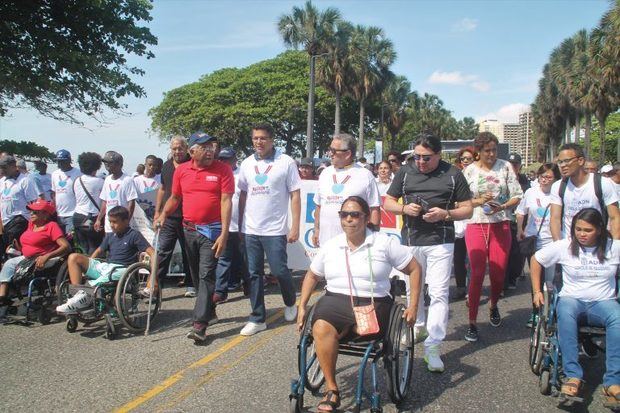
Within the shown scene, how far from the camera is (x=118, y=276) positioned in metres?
5.73

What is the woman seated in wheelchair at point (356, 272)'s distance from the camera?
3.70 m

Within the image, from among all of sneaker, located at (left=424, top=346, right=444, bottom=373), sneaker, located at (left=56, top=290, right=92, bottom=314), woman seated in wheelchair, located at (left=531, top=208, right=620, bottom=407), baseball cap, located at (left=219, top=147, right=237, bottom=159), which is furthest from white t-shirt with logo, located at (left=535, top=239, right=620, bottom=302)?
baseball cap, located at (left=219, top=147, right=237, bottom=159)

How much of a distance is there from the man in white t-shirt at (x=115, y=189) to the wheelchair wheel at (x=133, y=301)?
1560mm

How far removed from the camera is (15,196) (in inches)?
318

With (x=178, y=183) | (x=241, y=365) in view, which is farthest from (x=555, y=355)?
(x=178, y=183)

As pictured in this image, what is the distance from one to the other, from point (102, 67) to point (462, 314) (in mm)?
9845

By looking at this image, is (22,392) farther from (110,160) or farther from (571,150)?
(571,150)

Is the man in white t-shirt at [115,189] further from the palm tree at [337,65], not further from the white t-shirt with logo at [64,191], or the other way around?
the palm tree at [337,65]

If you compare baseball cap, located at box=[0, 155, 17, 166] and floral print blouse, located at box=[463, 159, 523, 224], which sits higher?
baseball cap, located at box=[0, 155, 17, 166]

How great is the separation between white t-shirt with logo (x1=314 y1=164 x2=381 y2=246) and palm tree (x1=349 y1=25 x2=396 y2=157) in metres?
32.0

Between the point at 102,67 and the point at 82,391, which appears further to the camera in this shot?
the point at 102,67

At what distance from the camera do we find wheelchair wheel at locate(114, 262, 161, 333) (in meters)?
5.41

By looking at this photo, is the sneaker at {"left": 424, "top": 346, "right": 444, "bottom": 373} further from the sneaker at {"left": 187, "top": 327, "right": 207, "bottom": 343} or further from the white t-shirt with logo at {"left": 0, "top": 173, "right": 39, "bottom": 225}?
the white t-shirt with logo at {"left": 0, "top": 173, "right": 39, "bottom": 225}

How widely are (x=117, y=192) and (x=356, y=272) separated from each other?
451cm
